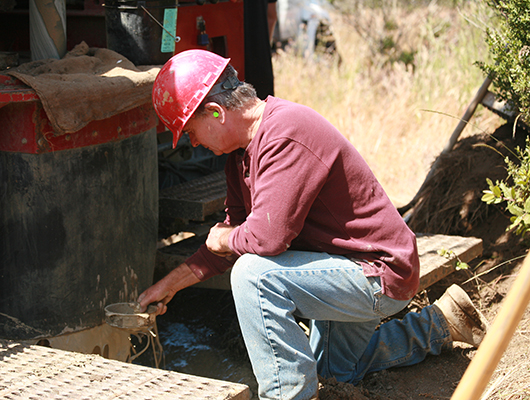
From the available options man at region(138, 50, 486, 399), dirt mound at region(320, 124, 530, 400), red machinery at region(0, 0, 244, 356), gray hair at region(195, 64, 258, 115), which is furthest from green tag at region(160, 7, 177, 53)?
dirt mound at region(320, 124, 530, 400)

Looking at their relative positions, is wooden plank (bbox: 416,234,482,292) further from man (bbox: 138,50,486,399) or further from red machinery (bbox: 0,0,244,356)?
red machinery (bbox: 0,0,244,356)

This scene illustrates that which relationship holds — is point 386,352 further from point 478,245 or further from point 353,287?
point 478,245

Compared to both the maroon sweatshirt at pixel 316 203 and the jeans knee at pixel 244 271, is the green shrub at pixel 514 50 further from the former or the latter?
the jeans knee at pixel 244 271

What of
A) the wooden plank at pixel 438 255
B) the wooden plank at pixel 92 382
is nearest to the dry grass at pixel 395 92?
the wooden plank at pixel 438 255

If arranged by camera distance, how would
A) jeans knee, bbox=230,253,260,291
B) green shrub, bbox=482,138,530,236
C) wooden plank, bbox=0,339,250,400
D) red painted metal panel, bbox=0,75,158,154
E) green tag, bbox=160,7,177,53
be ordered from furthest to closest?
green tag, bbox=160,7,177,53
green shrub, bbox=482,138,530,236
red painted metal panel, bbox=0,75,158,154
jeans knee, bbox=230,253,260,291
wooden plank, bbox=0,339,250,400

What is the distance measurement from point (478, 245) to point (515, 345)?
2.24 feet

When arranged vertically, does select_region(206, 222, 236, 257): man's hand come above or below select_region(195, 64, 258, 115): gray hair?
below

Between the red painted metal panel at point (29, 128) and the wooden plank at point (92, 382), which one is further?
the red painted metal panel at point (29, 128)

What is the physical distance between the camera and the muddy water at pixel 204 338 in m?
3.09

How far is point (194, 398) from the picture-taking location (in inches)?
72.8

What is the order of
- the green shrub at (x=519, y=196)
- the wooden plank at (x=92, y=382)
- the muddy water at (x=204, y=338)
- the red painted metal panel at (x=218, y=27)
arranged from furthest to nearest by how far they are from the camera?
the red painted metal panel at (x=218, y=27)
the muddy water at (x=204, y=338)
the green shrub at (x=519, y=196)
the wooden plank at (x=92, y=382)

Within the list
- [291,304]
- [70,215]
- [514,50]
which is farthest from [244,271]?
[514,50]

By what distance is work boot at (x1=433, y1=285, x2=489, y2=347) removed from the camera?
2.62 m

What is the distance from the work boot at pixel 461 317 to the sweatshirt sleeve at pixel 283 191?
1065 mm
